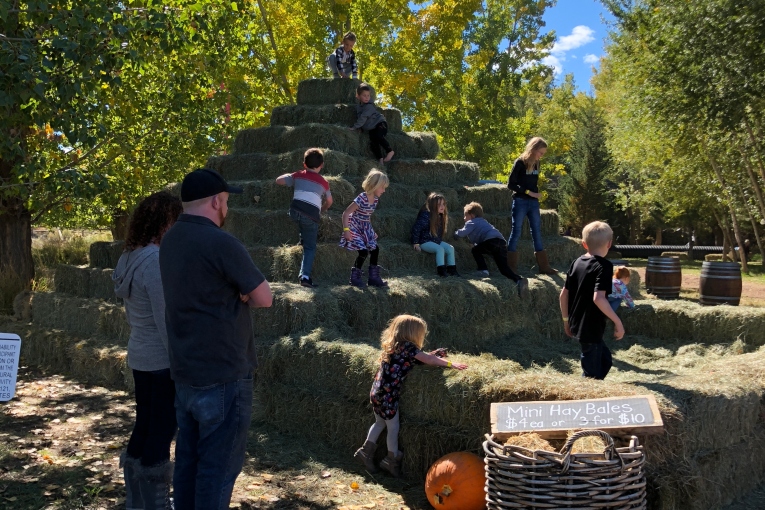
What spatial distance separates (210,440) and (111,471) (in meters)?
2.48

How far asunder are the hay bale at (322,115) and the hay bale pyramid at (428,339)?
3 cm

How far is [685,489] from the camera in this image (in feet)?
14.3

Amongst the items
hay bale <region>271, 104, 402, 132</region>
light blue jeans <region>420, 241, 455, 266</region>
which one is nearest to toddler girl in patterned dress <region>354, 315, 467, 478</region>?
light blue jeans <region>420, 241, 455, 266</region>

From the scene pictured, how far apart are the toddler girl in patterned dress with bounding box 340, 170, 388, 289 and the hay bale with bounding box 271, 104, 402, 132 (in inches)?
143

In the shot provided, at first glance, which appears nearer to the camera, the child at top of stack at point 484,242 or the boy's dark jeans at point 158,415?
the boy's dark jeans at point 158,415

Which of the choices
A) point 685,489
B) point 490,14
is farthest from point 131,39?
point 490,14

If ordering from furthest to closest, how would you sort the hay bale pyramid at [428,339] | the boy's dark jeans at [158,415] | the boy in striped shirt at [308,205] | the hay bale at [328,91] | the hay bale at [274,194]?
the hay bale at [328,91] → the hay bale at [274,194] → the boy in striped shirt at [308,205] → the hay bale pyramid at [428,339] → the boy's dark jeans at [158,415]

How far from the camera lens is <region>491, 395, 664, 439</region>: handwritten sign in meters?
4.16

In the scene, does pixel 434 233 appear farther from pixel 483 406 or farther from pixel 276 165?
pixel 483 406

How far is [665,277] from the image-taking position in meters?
13.6

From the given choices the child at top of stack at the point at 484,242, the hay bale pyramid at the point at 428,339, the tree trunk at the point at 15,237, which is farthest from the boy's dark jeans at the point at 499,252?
the tree trunk at the point at 15,237

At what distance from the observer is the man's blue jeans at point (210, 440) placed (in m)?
3.22

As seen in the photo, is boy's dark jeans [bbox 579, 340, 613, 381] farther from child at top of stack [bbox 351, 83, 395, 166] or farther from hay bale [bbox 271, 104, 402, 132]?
hay bale [bbox 271, 104, 402, 132]

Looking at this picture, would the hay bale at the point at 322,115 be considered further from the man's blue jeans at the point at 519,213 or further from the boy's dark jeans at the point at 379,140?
the man's blue jeans at the point at 519,213
